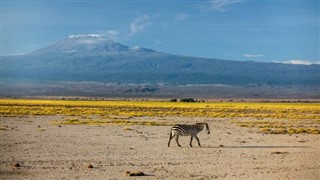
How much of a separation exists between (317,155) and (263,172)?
20.1 ft

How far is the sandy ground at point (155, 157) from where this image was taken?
680 inches

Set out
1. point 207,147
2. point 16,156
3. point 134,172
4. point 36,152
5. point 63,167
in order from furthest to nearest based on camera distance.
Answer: point 207,147, point 36,152, point 16,156, point 63,167, point 134,172

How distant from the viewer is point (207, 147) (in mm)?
25531

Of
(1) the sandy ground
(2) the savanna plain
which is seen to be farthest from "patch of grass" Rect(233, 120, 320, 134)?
(1) the sandy ground

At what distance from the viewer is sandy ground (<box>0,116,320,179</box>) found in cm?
1727

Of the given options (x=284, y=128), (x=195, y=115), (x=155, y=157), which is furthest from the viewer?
(x=195, y=115)

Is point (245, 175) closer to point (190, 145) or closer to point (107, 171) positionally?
point (107, 171)

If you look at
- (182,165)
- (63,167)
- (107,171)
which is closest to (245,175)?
(182,165)

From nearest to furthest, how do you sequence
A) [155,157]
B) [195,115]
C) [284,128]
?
[155,157] < [284,128] < [195,115]

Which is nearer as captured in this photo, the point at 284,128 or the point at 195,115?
the point at 284,128

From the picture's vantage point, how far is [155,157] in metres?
21.4

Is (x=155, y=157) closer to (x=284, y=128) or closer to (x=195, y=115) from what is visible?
(x=284, y=128)

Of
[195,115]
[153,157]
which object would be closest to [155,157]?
[153,157]

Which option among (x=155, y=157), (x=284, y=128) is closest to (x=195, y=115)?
(x=284, y=128)
